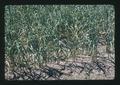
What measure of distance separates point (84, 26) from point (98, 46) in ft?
0.59

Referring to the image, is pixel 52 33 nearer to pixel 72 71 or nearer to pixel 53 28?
pixel 53 28

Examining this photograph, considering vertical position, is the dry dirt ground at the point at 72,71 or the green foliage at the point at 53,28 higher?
the green foliage at the point at 53,28

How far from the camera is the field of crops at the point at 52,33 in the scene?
4223mm

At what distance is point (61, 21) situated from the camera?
424 cm

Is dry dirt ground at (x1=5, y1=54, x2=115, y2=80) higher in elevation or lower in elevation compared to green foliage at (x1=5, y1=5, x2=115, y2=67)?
lower

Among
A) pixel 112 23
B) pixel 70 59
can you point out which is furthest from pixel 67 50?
pixel 112 23

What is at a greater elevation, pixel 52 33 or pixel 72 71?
pixel 52 33

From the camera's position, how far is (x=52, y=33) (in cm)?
424

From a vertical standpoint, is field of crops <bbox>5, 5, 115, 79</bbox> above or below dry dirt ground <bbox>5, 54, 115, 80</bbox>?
above

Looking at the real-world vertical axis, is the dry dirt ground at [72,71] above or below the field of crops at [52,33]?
below

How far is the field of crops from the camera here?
422cm

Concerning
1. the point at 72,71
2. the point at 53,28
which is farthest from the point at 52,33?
the point at 72,71
